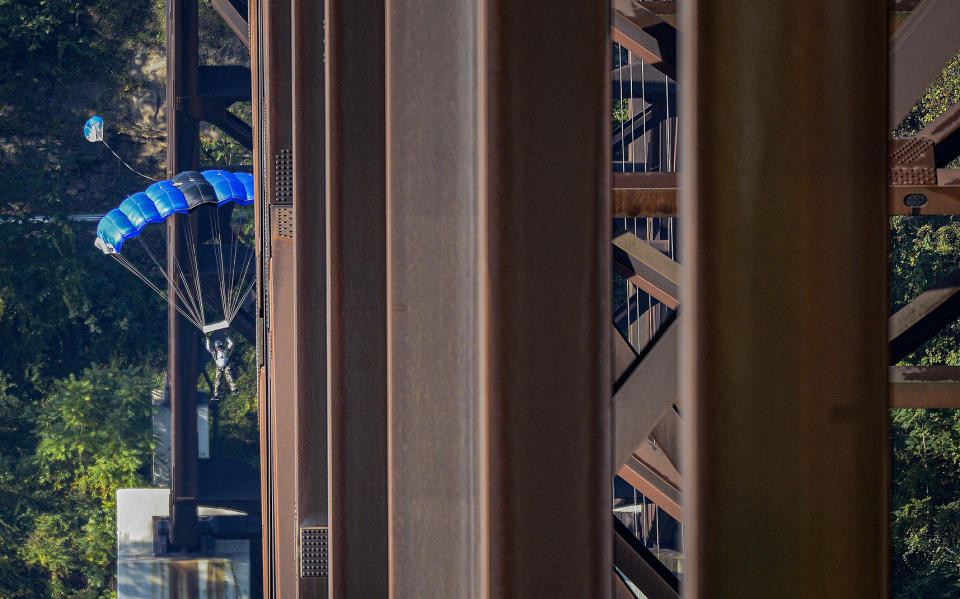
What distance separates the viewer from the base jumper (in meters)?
21.5

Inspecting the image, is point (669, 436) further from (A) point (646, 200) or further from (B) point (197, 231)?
(B) point (197, 231)

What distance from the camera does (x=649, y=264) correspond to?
3.99 metres

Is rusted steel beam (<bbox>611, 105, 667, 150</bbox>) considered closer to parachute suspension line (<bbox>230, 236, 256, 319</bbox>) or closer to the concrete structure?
parachute suspension line (<bbox>230, 236, 256, 319</bbox>)

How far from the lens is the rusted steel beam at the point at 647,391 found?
7.84ft

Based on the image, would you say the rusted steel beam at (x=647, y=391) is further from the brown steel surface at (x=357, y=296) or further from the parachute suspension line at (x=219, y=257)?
the parachute suspension line at (x=219, y=257)

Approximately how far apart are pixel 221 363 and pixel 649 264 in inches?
732

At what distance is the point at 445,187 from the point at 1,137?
28381 mm

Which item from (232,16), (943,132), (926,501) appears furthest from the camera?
(926,501)

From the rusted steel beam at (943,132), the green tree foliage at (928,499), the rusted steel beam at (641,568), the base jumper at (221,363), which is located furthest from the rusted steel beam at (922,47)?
the base jumper at (221,363)

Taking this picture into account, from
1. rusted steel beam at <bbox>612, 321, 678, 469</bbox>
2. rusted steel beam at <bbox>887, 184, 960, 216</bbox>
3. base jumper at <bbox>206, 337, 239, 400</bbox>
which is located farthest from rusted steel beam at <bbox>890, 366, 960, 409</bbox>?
base jumper at <bbox>206, 337, 239, 400</bbox>

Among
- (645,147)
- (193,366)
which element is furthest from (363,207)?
(193,366)

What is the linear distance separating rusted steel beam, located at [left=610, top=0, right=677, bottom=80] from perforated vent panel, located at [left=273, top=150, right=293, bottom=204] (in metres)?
1.64

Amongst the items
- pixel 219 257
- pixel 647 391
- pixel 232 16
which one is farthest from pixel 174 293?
pixel 647 391

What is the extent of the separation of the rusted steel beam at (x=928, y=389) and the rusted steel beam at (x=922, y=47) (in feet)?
3.49
